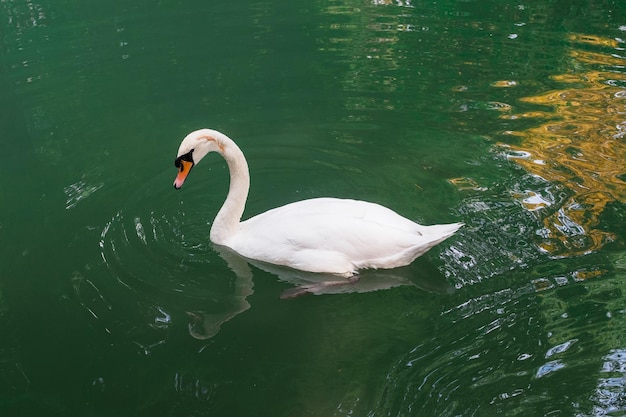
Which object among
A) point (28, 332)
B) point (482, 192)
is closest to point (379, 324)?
point (482, 192)

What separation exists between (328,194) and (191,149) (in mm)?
1449

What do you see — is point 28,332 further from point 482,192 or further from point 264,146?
point 482,192

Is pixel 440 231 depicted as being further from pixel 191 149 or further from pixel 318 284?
pixel 191 149

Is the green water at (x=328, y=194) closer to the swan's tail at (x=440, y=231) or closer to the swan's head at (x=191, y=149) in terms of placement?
the swan's tail at (x=440, y=231)

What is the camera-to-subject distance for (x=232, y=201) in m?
5.22

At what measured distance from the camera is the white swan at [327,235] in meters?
4.60

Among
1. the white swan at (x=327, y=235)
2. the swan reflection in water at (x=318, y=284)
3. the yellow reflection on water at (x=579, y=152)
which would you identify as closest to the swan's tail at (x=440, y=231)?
the white swan at (x=327, y=235)

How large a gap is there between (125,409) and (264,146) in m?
3.50

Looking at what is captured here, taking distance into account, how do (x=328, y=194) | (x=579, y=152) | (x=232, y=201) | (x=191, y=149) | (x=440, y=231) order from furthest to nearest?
(x=579, y=152), (x=328, y=194), (x=232, y=201), (x=191, y=149), (x=440, y=231)

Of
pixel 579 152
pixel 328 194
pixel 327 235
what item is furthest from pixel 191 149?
pixel 579 152

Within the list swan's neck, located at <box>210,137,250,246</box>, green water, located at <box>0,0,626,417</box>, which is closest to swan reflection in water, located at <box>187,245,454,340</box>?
green water, located at <box>0,0,626,417</box>

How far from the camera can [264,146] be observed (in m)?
6.90

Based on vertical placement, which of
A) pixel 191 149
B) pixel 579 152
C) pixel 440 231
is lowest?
pixel 579 152

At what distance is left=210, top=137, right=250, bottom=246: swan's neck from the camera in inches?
204
